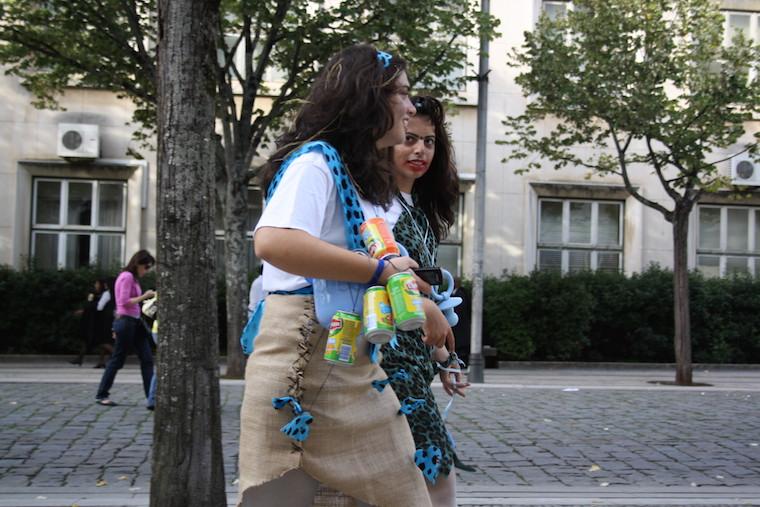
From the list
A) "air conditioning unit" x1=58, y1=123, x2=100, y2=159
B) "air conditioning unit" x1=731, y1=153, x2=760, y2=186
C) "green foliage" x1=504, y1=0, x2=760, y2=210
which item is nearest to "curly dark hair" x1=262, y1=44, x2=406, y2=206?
"green foliage" x1=504, y1=0, x2=760, y2=210

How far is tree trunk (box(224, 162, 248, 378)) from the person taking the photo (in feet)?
45.0

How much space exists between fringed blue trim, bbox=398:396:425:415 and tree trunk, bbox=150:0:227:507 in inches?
85.8

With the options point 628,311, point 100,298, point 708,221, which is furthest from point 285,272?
point 708,221

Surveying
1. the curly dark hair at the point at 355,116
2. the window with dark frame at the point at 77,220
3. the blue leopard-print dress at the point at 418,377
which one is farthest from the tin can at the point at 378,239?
the window with dark frame at the point at 77,220

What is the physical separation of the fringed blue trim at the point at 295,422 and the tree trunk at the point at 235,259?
11.6 m

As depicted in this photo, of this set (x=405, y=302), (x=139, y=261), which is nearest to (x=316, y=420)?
(x=405, y=302)

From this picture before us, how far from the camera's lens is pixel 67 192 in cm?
2098

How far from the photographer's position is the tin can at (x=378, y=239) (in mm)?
2293

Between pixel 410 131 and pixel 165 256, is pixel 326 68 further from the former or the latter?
pixel 165 256

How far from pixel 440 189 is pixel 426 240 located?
345 mm

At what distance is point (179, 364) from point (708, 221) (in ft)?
67.8

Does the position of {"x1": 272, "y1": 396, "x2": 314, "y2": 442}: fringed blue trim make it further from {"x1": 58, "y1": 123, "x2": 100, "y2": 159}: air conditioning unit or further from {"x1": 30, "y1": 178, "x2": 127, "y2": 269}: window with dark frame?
{"x1": 30, "y1": 178, "x2": 127, "y2": 269}: window with dark frame

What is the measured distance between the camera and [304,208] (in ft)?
7.49

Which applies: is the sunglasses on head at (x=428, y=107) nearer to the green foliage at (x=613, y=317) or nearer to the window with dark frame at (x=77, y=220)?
the green foliage at (x=613, y=317)
